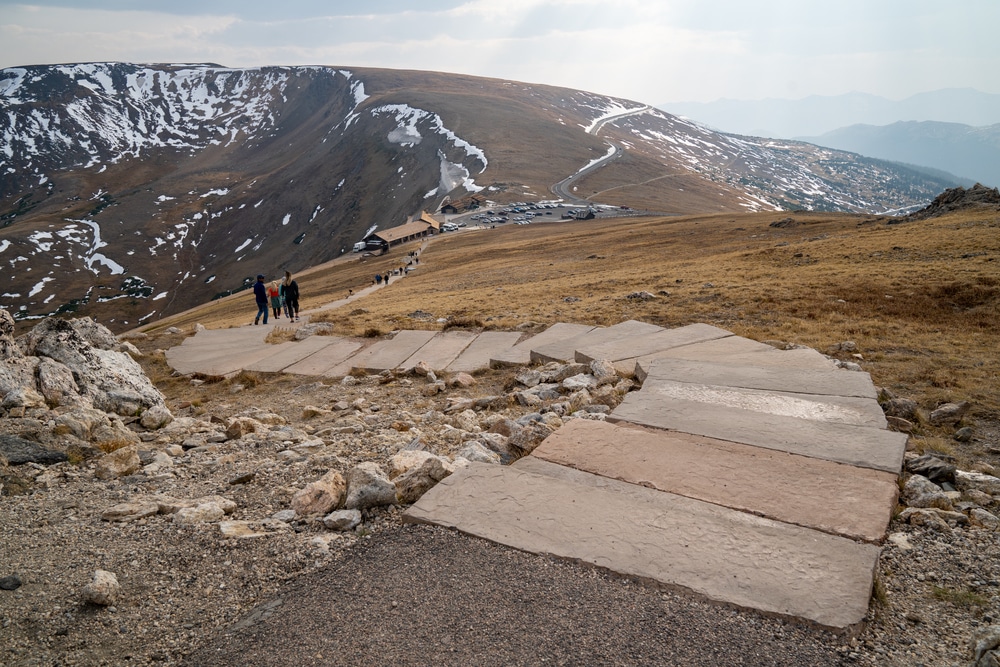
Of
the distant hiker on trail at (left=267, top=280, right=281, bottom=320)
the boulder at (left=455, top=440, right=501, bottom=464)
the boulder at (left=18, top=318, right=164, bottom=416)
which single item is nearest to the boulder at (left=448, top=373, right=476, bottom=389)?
the boulder at (left=455, top=440, right=501, bottom=464)

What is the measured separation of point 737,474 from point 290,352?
1190 cm

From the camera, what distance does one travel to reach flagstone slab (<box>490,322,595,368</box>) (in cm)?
1163

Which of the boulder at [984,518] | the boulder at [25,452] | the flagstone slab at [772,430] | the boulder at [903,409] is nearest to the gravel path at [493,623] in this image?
the boulder at [984,518]

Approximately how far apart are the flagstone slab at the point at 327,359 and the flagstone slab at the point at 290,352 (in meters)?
0.13

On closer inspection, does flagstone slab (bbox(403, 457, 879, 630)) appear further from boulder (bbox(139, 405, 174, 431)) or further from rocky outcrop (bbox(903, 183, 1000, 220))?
rocky outcrop (bbox(903, 183, 1000, 220))

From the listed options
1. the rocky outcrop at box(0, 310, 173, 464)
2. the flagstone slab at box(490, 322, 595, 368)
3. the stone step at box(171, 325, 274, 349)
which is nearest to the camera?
the rocky outcrop at box(0, 310, 173, 464)

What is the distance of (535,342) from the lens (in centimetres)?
1319

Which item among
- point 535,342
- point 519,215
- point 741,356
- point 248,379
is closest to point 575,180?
point 519,215

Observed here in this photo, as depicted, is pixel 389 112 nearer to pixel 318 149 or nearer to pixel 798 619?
pixel 318 149

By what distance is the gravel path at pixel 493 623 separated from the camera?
3287mm

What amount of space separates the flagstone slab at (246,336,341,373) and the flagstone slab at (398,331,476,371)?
2.97 m

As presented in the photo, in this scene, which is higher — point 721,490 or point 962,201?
point 962,201

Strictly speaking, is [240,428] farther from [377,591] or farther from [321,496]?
[377,591]

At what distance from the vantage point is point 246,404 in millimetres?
10820
